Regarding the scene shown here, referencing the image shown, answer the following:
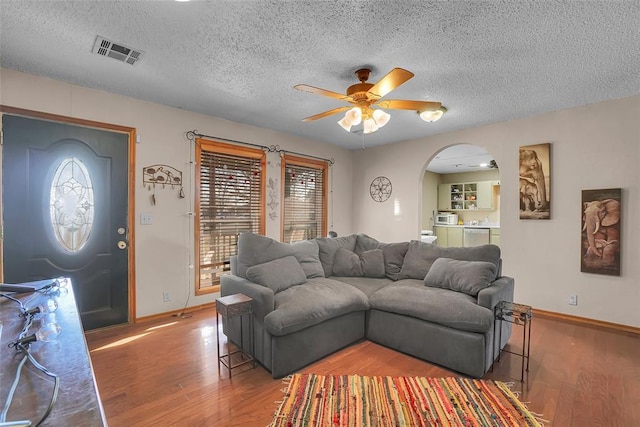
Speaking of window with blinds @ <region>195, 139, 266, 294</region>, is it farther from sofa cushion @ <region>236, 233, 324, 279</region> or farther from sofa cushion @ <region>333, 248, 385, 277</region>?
sofa cushion @ <region>333, 248, 385, 277</region>

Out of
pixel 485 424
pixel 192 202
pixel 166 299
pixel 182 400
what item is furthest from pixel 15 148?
pixel 485 424

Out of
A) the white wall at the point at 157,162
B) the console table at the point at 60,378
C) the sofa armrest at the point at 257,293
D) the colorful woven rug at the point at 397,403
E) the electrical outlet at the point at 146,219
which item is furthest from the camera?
the electrical outlet at the point at 146,219

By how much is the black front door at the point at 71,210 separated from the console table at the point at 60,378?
78.8 inches

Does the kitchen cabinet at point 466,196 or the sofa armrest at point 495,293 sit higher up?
the kitchen cabinet at point 466,196

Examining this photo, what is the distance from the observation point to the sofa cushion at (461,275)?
2.65 meters

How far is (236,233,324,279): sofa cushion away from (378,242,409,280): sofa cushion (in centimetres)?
81

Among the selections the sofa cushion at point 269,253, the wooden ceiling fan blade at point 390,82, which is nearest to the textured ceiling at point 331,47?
the wooden ceiling fan blade at point 390,82

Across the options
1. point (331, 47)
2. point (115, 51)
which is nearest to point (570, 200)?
point (331, 47)

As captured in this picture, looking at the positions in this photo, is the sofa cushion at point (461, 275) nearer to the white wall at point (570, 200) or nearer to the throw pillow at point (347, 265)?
the throw pillow at point (347, 265)

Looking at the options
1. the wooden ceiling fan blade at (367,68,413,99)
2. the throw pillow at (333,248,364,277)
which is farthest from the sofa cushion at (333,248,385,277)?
the wooden ceiling fan blade at (367,68,413,99)

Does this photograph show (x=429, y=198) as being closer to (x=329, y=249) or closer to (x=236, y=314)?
(x=329, y=249)

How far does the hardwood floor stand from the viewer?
190cm

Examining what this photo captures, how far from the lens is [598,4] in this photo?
5.92ft

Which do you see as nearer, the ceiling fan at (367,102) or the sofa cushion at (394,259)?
the ceiling fan at (367,102)
